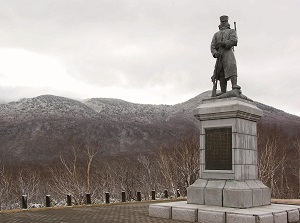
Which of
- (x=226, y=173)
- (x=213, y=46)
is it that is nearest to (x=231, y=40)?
(x=213, y=46)

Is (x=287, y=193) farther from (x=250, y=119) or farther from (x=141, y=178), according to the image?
(x=250, y=119)

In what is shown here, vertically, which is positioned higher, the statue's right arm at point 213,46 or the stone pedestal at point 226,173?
the statue's right arm at point 213,46

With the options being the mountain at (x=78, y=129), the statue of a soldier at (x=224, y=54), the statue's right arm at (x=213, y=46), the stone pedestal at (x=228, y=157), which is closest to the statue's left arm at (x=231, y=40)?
the statue of a soldier at (x=224, y=54)

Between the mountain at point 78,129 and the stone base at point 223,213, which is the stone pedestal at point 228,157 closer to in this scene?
the stone base at point 223,213

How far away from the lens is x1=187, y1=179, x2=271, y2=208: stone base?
11289mm

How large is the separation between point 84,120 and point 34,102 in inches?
1450

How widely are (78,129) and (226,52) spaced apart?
7051 cm

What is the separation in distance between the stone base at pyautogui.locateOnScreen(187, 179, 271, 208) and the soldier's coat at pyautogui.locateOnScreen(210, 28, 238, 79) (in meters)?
3.78

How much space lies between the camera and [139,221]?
11414 millimetres

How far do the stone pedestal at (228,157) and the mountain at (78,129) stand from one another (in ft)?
110

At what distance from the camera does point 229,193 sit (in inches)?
449

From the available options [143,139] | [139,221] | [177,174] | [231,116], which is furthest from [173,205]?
[143,139]

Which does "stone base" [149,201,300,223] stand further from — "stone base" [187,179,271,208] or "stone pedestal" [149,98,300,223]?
"stone base" [187,179,271,208]

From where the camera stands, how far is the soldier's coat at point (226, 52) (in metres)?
13.3
